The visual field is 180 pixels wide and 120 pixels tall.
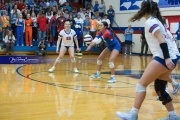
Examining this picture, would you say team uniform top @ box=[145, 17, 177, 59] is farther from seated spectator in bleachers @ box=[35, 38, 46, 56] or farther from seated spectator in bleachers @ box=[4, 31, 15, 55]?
seated spectator in bleachers @ box=[35, 38, 46, 56]

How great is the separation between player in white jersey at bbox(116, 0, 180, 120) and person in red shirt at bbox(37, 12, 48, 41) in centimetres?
1638

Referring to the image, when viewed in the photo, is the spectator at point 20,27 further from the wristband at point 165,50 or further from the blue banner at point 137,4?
the wristband at point 165,50

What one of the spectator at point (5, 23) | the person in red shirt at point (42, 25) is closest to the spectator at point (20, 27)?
the spectator at point (5, 23)

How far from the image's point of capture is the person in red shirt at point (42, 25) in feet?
69.8

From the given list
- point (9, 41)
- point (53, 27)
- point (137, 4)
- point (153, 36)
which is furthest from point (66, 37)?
point (137, 4)

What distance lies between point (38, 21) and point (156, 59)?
1684cm

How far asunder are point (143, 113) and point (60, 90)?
305cm

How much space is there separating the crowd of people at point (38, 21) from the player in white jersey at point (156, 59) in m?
15.8

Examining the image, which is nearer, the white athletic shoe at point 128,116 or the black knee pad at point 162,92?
the white athletic shoe at point 128,116

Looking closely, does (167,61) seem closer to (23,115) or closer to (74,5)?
(23,115)

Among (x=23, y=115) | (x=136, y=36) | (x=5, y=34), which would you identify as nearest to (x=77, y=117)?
(x=23, y=115)

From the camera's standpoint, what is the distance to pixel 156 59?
5.23m

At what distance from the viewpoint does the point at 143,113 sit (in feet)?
20.9

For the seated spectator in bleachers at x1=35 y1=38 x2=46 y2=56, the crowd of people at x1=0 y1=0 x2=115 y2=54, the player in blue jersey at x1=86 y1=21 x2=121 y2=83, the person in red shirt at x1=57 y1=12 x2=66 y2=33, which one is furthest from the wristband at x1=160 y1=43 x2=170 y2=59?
the person in red shirt at x1=57 y1=12 x2=66 y2=33
